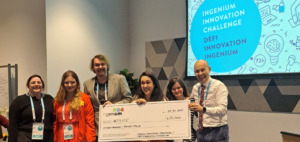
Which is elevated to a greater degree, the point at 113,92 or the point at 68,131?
the point at 113,92

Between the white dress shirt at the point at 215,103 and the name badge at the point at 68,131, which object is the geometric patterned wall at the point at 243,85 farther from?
the name badge at the point at 68,131

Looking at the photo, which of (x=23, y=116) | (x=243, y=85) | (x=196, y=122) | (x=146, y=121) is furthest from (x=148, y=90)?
(x=243, y=85)

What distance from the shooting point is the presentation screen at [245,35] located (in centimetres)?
358

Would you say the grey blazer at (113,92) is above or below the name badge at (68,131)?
above

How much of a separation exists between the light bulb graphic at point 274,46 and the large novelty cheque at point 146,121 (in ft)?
5.92

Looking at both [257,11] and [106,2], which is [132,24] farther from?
[257,11]

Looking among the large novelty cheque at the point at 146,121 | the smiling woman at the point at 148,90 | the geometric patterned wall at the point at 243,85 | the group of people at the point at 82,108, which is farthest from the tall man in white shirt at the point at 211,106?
the geometric patterned wall at the point at 243,85

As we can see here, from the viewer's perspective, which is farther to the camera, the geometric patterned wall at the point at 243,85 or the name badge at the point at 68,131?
the geometric patterned wall at the point at 243,85

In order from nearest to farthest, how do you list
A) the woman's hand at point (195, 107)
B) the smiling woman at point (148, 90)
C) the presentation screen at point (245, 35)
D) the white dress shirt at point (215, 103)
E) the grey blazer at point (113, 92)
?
the woman's hand at point (195, 107), the white dress shirt at point (215, 103), the smiling woman at point (148, 90), the grey blazer at point (113, 92), the presentation screen at point (245, 35)

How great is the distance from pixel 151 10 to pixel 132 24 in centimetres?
60

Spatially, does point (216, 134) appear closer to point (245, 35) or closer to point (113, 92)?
point (113, 92)

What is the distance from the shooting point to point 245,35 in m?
3.99

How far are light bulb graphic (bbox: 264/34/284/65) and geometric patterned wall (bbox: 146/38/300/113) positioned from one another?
297mm

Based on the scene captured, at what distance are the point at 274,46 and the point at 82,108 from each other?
262 cm
